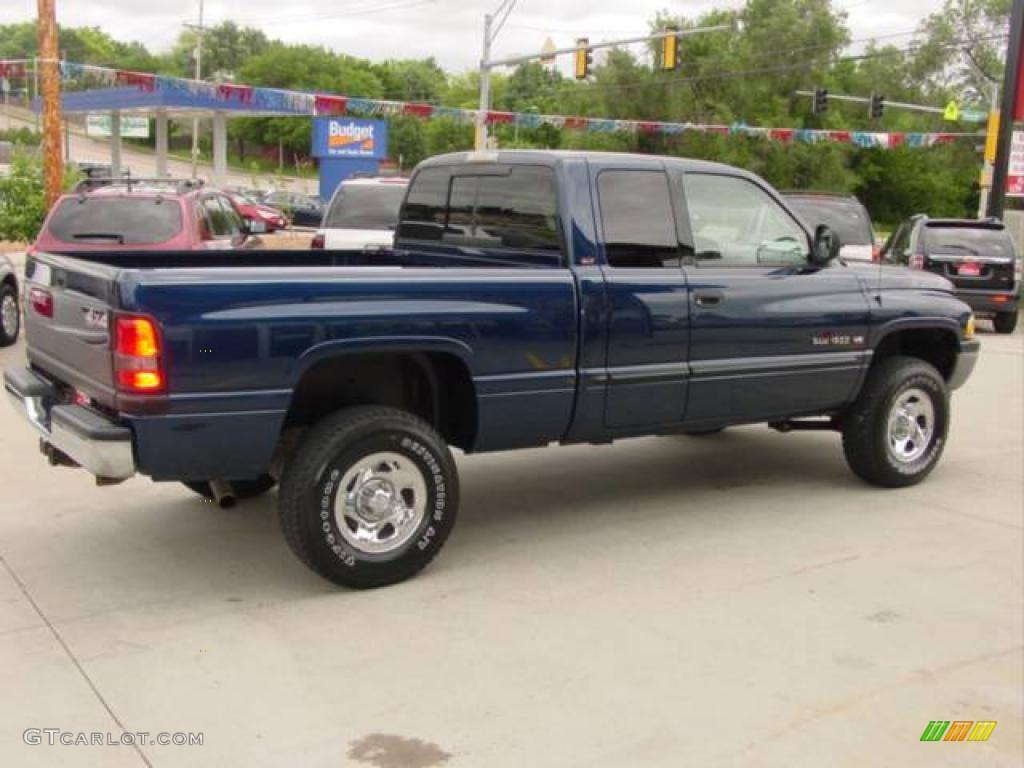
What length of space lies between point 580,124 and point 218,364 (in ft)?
97.5

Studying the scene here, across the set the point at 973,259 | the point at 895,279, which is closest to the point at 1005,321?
the point at 973,259

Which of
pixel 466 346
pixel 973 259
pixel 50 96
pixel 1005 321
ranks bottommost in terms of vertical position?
pixel 1005 321

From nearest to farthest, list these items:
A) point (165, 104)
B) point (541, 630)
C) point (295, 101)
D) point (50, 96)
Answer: point (541, 630) → point (50, 96) → point (295, 101) → point (165, 104)

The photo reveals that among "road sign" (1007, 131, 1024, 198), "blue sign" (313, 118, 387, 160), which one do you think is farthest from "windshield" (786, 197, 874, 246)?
"blue sign" (313, 118, 387, 160)

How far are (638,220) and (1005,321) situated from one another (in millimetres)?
13028

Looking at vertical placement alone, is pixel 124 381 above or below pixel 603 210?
below

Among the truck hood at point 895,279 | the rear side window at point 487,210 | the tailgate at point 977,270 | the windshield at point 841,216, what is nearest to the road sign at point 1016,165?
the tailgate at point 977,270

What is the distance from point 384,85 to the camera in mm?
107688

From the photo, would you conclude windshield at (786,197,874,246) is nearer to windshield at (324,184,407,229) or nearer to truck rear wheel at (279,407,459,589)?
windshield at (324,184,407,229)

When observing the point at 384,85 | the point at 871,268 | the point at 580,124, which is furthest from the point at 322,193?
the point at 384,85

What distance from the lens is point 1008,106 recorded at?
20219 mm

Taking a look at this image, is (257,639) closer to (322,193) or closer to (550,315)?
(550,315)

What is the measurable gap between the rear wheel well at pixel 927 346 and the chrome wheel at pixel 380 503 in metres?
3.46

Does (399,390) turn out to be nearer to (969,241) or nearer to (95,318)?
(95,318)
